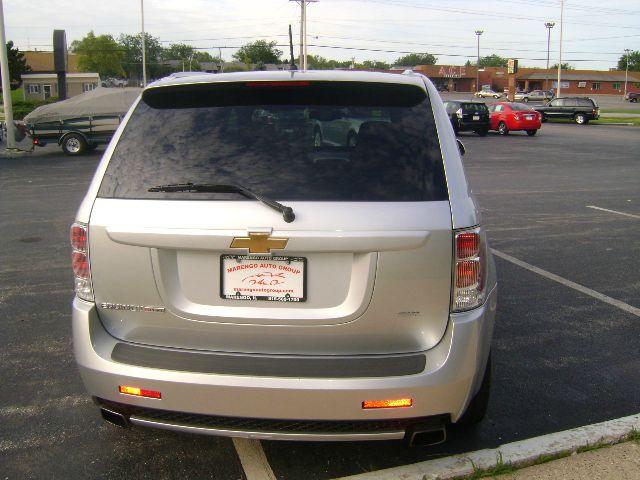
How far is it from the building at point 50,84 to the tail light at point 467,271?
77745mm

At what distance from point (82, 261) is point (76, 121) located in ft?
59.9

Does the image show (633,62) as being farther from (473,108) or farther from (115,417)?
(115,417)

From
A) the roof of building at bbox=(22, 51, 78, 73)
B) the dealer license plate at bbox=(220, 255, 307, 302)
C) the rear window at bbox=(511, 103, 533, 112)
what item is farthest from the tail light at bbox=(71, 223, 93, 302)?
the roof of building at bbox=(22, 51, 78, 73)

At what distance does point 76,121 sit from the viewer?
64.4 feet

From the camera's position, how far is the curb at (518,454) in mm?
3072

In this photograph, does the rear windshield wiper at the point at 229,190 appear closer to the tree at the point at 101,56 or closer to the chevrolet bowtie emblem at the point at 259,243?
the chevrolet bowtie emblem at the point at 259,243

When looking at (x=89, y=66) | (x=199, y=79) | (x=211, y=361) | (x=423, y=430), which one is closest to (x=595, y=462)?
(x=423, y=430)

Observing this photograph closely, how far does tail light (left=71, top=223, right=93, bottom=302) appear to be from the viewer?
112 inches

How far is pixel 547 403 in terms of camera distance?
388cm

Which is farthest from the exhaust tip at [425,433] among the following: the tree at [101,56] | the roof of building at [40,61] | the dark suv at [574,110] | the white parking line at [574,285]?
the tree at [101,56]

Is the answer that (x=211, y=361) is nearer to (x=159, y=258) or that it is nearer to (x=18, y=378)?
(x=159, y=258)

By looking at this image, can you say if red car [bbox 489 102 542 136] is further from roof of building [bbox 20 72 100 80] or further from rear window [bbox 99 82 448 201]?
roof of building [bbox 20 72 100 80]

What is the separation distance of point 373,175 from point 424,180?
0.22 meters

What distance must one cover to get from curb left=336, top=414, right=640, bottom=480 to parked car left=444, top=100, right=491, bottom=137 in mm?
27073
